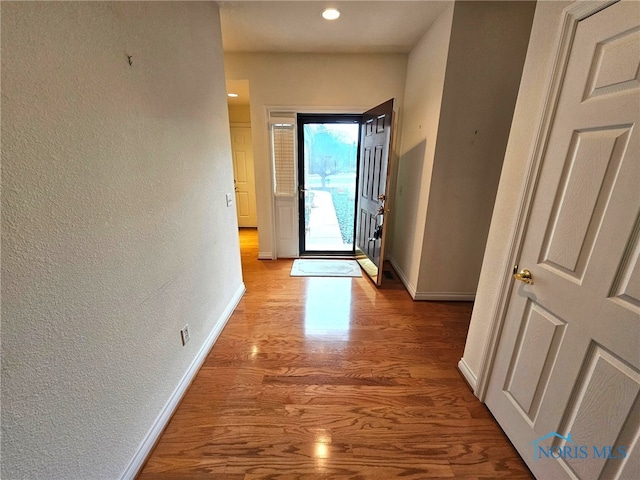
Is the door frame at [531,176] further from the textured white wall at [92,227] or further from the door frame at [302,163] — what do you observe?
the door frame at [302,163]

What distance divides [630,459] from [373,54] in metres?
3.66

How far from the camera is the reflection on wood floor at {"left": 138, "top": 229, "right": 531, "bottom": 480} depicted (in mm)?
1199

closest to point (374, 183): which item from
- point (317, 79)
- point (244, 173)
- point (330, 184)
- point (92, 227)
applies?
point (330, 184)

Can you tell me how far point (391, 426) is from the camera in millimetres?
1373

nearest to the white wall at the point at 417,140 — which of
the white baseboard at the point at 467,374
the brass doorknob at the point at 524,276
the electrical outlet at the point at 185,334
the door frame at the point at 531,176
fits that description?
the white baseboard at the point at 467,374

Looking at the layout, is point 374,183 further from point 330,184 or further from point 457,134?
point 457,134

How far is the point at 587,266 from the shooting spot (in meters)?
0.91

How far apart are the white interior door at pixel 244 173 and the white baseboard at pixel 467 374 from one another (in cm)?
399

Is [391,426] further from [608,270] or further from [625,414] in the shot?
[608,270]

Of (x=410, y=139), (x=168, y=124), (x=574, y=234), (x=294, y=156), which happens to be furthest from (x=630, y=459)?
(x=294, y=156)

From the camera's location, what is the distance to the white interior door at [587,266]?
79cm

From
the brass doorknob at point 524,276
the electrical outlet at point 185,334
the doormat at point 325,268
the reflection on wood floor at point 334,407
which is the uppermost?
the brass doorknob at point 524,276

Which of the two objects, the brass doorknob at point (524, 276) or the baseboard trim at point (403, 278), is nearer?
the brass doorknob at point (524, 276)

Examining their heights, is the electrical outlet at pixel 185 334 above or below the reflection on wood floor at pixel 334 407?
above
